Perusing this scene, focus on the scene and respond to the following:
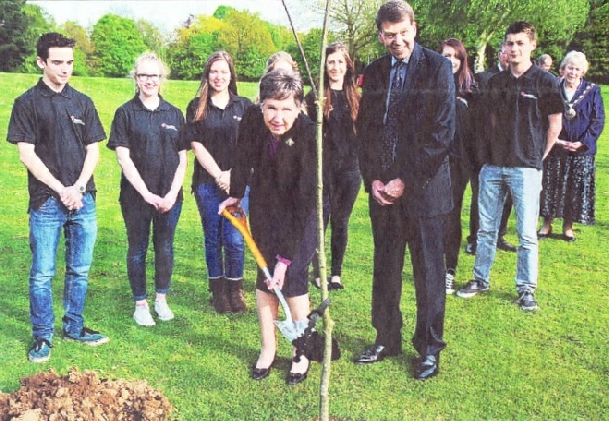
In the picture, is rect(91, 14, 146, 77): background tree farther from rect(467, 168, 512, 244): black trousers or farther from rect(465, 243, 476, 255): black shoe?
rect(465, 243, 476, 255): black shoe

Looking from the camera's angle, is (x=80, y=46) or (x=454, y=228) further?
(x=454, y=228)

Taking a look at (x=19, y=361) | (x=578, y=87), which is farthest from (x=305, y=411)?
(x=578, y=87)

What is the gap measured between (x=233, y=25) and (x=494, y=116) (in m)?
2.19

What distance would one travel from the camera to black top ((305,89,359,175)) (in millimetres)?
4984

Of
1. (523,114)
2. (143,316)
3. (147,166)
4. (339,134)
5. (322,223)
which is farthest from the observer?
(339,134)

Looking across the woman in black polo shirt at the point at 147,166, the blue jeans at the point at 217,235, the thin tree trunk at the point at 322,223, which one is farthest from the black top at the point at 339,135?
the thin tree trunk at the point at 322,223

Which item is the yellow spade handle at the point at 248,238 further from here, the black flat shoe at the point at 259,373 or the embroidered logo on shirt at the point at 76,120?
the embroidered logo on shirt at the point at 76,120

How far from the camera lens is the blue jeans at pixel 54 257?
3.77m

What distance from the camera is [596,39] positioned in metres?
21.7

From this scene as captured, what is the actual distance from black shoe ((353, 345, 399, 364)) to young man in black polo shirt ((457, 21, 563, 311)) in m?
1.46

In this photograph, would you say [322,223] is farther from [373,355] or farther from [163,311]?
[163,311]

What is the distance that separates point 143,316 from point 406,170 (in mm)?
2189

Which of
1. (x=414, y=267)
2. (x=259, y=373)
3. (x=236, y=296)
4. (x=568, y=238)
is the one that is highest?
(x=414, y=267)

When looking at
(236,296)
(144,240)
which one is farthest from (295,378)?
(144,240)
